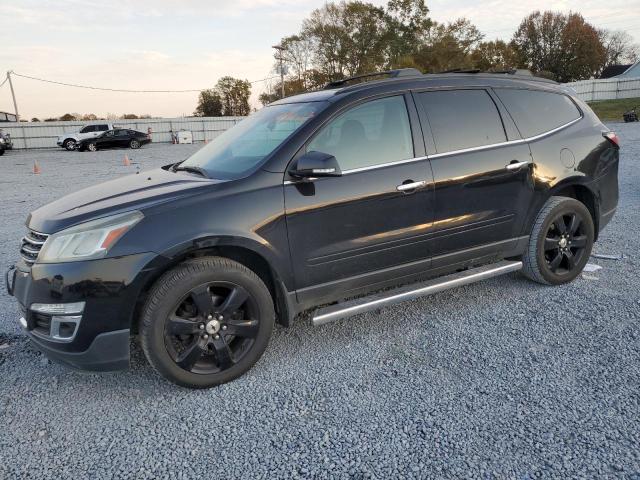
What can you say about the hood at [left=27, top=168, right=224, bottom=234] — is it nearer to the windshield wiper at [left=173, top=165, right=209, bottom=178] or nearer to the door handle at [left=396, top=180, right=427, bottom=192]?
the windshield wiper at [left=173, top=165, right=209, bottom=178]

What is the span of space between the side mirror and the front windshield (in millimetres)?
311

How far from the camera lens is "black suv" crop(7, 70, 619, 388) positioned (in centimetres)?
268

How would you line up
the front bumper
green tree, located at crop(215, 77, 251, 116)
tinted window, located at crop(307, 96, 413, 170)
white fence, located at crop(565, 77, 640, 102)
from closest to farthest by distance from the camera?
the front bumper, tinted window, located at crop(307, 96, 413, 170), white fence, located at crop(565, 77, 640, 102), green tree, located at crop(215, 77, 251, 116)

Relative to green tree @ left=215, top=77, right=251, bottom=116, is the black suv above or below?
below

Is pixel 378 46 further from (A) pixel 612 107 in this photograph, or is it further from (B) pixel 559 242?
(B) pixel 559 242

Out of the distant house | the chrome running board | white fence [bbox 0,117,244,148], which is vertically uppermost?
the distant house

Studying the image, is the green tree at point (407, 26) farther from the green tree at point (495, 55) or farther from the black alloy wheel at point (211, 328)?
the black alloy wheel at point (211, 328)

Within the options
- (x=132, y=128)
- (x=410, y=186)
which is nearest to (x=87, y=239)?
(x=410, y=186)

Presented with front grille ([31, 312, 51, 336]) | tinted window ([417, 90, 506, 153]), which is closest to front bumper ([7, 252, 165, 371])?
front grille ([31, 312, 51, 336])

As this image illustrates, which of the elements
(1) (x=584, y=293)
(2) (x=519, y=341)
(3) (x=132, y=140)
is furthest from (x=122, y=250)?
(3) (x=132, y=140)

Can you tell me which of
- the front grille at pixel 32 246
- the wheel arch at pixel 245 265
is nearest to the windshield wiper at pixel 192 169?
the wheel arch at pixel 245 265

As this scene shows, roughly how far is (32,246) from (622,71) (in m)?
75.8

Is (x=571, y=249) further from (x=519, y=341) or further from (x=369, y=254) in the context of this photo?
(x=369, y=254)

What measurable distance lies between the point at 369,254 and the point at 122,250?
5.12ft
